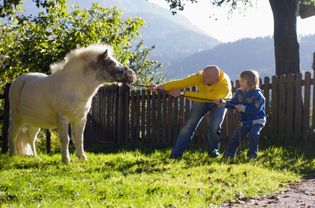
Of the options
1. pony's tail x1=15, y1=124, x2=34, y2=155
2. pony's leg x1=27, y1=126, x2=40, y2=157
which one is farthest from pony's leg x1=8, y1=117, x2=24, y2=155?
pony's leg x1=27, y1=126, x2=40, y2=157

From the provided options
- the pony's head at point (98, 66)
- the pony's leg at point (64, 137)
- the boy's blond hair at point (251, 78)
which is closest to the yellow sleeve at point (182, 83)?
the pony's head at point (98, 66)

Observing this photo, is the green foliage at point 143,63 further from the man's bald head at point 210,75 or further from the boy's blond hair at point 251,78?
the man's bald head at point 210,75

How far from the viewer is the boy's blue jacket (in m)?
8.02

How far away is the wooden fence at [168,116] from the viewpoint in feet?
34.2

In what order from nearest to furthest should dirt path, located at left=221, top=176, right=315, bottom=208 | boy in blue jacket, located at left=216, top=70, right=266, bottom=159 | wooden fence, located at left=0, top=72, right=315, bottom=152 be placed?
1. dirt path, located at left=221, top=176, right=315, bottom=208
2. boy in blue jacket, located at left=216, top=70, right=266, bottom=159
3. wooden fence, located at left=0, top=72, right=315, bottom=152

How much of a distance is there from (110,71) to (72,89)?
0.72 meters

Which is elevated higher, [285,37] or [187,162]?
[285,37]

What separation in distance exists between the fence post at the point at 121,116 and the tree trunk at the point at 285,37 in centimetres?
458

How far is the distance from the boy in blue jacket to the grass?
0.38 metres

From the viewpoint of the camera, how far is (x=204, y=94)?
26.2ft

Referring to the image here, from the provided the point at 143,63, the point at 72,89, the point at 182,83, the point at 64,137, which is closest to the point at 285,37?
the point at 182,83

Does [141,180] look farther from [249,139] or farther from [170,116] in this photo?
[170,116]

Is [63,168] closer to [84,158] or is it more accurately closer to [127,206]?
[84,158]

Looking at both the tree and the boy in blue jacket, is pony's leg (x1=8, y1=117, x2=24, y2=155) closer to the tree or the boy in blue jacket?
the boy in blue jacket
